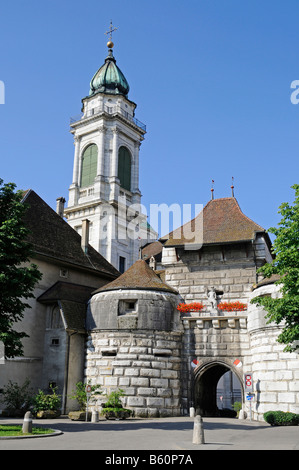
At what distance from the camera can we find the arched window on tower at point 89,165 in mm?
61544

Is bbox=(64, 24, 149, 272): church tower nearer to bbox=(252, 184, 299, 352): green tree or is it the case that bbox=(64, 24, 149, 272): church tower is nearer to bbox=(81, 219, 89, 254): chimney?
bbox=(81, 219, 89, 254): chimney

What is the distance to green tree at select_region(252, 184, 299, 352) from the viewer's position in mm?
18750

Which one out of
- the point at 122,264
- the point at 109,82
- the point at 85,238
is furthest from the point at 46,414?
the point at 109,82

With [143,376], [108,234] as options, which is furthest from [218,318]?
[108,234]

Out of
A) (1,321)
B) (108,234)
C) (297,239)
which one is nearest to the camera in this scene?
(1,321)

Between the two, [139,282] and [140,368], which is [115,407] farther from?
[139,282]

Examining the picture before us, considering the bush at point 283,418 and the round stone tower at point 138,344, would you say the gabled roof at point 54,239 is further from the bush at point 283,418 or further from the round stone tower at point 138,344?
the bush at point 283,418

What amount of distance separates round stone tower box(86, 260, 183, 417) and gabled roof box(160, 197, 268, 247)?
3.57 metres

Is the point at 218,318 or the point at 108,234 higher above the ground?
the point at 108,234

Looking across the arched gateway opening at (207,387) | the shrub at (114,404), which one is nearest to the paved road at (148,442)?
the shrub at (114,404)

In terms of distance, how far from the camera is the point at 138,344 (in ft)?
85.1

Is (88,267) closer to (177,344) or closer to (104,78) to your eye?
(177,344)

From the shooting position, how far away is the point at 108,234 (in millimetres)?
56844

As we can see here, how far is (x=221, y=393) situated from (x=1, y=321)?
175ft
